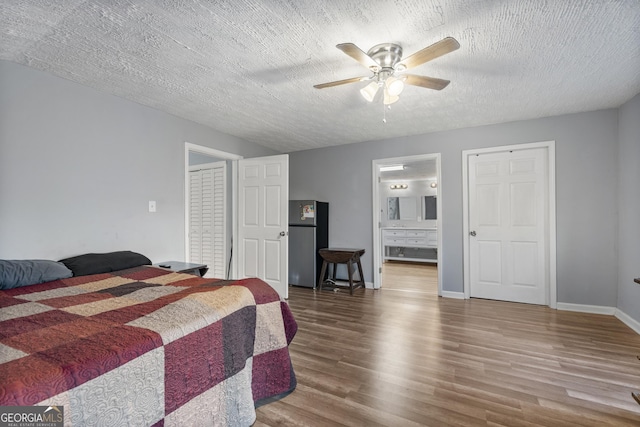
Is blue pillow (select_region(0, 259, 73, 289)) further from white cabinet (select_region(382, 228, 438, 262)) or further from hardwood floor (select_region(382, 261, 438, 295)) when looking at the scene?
white cabinet (select_region(382, 228, 438, 262))

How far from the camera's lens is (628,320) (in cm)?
284

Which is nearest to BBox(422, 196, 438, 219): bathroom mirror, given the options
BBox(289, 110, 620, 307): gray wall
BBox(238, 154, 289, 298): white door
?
BBox(289, 110, 620, 307): gray wall

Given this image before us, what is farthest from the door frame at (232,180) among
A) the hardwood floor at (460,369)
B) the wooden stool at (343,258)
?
the hardwood floor at (460,369)

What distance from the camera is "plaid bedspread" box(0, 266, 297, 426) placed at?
825mm

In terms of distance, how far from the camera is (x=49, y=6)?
1556 mm

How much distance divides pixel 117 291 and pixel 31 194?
133 cm

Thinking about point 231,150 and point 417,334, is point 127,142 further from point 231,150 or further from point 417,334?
point 417,334

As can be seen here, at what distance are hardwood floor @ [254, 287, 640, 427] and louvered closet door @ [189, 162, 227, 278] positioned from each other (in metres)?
1.89

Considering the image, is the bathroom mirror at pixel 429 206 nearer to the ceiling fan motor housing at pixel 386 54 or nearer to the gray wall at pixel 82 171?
the ceiling fan motor housing at pixel 386 54

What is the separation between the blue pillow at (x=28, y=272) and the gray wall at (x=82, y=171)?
38 cm

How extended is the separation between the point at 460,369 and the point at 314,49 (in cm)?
252

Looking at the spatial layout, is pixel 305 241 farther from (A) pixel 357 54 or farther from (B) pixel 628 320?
(B) pixel 628 320

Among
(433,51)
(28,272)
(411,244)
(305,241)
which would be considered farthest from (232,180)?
(411,244)

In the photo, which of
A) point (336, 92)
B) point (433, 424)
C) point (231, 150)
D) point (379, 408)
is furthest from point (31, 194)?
point (433, 424)
